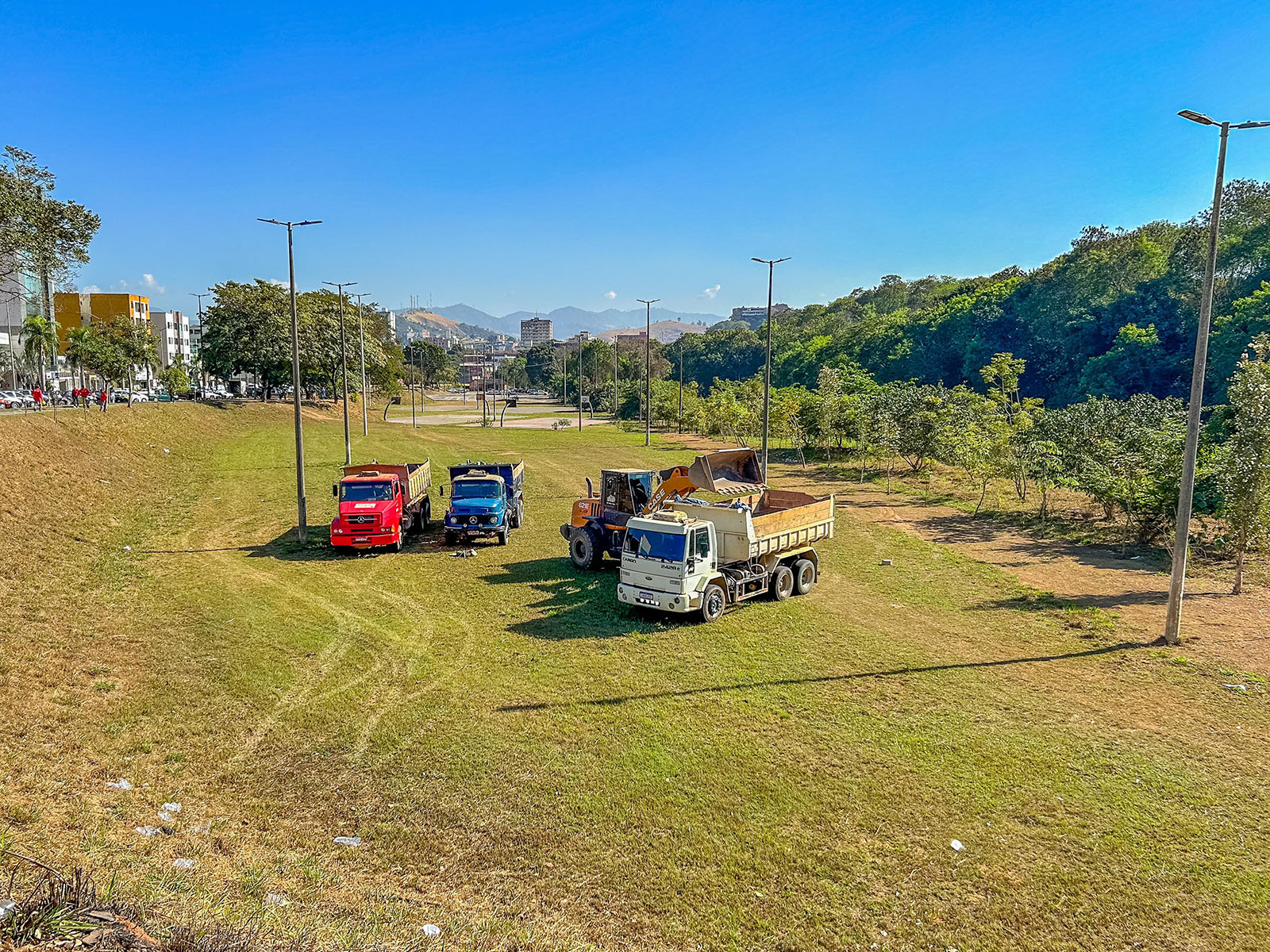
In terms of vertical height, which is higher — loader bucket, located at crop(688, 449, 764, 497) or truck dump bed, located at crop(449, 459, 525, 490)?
loader bucket, located at crop(688, 449, 764, 497)

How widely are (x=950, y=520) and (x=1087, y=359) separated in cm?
4793

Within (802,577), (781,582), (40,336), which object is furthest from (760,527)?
(40,336)

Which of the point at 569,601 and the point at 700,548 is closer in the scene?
the point at 700,548

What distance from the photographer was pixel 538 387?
17800cm

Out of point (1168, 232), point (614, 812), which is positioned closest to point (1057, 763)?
point (614, 812)

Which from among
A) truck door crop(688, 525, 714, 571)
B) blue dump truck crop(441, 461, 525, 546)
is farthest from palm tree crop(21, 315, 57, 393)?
truck door crop(688, 525, 714, 571)

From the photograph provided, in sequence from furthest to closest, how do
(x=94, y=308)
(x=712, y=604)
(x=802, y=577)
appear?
(x=94, y=308)
(x=802, y=577)
(x=712, y=604)

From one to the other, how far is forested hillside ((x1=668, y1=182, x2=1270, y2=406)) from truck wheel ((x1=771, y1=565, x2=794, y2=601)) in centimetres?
4405

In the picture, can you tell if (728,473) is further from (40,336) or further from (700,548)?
(40,336)

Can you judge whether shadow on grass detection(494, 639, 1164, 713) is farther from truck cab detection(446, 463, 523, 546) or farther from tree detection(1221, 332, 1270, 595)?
truck cab detection(446, 463, 523, 546)

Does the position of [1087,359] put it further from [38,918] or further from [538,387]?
[538,387]

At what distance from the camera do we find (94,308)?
3718 inches

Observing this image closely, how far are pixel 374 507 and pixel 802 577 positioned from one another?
40.2ft

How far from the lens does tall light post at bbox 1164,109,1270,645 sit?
13414mm
